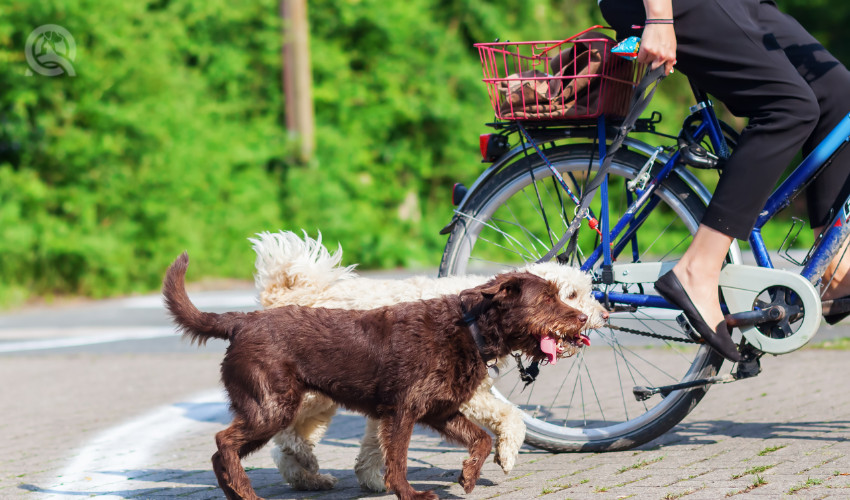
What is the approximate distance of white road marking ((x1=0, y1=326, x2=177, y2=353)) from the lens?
389 inches

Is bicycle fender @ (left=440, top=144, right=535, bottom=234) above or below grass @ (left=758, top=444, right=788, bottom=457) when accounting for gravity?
above

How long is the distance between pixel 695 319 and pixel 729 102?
911 millimetres

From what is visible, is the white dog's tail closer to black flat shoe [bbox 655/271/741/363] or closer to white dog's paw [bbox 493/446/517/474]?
white dog's paw [bbox 493/446/517/474]

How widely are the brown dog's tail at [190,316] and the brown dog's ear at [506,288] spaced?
100 centimetres

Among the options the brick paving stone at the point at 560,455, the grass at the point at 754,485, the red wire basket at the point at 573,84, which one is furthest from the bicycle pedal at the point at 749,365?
the red wire basket at the point at 573,84

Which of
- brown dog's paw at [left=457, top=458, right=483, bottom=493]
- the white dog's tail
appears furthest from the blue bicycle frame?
the white dog's tail

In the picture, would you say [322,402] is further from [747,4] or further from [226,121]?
[226,121]

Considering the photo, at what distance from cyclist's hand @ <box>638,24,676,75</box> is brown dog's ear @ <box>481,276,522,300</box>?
1056 mm

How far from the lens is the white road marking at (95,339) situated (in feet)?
32.4

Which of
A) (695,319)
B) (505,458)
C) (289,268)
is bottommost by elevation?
(505,458)

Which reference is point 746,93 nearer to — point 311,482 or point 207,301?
point 311,482

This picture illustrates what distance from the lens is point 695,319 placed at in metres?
4.10

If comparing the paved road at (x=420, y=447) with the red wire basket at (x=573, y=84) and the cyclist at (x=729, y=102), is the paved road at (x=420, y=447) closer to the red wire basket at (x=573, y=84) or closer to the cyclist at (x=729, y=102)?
the cyclist at (x=729, y=102)
